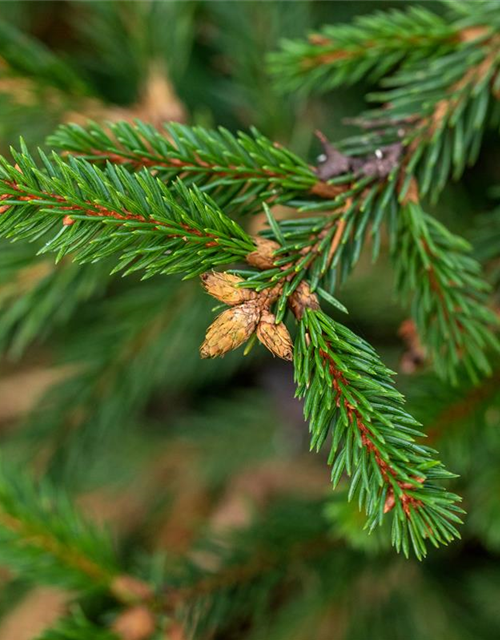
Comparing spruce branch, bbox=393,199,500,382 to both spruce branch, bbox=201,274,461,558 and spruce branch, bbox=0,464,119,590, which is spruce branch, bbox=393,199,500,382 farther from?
spruce branch, bbox=0,464,119,590

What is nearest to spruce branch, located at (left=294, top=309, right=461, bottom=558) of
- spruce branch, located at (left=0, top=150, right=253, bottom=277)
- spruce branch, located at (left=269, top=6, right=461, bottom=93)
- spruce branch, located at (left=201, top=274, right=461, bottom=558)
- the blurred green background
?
spruce branch, located at (left=201, top=274, right=461, bottom=558)

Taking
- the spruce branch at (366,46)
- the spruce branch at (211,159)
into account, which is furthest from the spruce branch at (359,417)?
the spruce branch at (366,46)

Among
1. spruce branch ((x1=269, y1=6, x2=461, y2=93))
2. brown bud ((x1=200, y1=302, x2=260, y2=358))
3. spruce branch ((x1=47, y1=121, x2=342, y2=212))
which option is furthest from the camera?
spruce branch ((x1=269, y1=6, x2=461, y2=93))

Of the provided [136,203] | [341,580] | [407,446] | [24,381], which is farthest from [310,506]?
[24,381]

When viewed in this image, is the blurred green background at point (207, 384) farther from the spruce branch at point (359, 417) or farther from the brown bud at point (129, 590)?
the spruce branch at point (359, 417)

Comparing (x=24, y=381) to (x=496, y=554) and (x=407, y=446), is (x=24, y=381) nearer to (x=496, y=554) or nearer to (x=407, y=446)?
(x=496, y=554)

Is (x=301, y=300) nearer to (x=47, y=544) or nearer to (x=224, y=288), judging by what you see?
(x=224, y=288)
